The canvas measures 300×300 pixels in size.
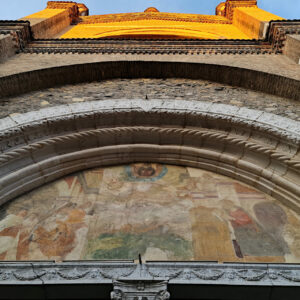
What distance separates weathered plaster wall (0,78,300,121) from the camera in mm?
5156

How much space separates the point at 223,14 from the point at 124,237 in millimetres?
17683

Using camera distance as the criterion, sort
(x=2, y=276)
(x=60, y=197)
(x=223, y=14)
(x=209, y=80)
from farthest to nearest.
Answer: (x=223, y=14), (x=209, y=80), (x=60, y=197), (x=2, y=276)

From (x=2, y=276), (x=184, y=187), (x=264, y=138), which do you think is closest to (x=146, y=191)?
(x=184, y=187)

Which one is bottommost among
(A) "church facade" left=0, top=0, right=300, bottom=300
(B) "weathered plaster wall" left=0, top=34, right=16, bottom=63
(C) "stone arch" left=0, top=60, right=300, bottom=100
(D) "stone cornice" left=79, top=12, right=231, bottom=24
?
(D) "stone cornice" left=79, top=12, right=231, bottom=24

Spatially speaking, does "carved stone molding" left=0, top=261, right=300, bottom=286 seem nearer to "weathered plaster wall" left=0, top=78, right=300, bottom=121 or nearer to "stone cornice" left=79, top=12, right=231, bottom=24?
"weathered plaster wall" left=0, top=78, right=300, bottom=121

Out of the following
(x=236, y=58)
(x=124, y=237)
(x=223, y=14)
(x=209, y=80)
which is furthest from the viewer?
(x=223, y=14)

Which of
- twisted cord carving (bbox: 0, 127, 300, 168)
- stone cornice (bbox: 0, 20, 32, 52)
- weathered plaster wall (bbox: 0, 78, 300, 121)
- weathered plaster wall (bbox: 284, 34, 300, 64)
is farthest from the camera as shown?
stone cornice (bbox: 0, 20, 32, 52)

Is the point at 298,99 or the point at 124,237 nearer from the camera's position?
the point at 124,237

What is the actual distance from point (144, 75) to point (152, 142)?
2011mm

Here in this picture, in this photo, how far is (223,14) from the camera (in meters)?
18.5

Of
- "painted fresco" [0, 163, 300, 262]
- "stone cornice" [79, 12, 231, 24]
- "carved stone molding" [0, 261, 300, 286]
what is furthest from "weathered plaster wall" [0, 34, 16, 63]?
"stone cornice" [79, 12, 231, 24]

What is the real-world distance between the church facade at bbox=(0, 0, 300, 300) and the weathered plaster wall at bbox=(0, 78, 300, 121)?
35 mm

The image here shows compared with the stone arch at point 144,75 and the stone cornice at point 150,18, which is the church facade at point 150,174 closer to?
the stone arch at point 144,75

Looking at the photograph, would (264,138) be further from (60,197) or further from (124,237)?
(60,197)
